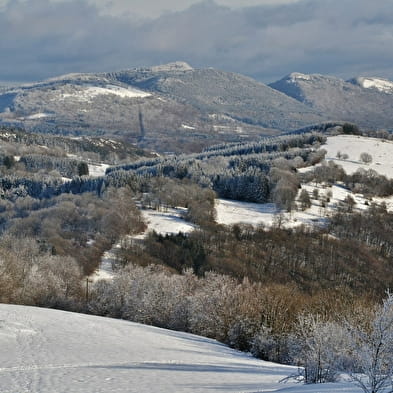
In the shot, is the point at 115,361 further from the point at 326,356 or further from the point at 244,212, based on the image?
the point at 244,212

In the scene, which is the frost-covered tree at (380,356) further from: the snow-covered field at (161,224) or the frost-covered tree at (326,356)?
the snow-covered field at (161,224)

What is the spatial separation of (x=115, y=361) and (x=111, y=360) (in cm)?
35

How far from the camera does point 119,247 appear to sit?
368 ft

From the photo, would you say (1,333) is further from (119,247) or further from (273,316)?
(119,247)

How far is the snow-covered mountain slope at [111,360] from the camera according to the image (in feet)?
86.0

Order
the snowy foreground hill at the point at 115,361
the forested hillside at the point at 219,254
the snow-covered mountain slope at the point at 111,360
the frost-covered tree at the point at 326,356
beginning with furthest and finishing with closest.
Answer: the forested hillside at the point at 219,254
the snow-covered mountain slope at the point at 111,360
the snowy foreground hill at the point at 115,361
the frost-covered tree at the point at 326,356

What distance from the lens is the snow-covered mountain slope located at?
26.2m

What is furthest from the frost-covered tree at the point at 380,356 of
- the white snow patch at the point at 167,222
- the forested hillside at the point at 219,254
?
the white snow patch at the point at 167,222

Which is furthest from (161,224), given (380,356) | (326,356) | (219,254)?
(380,356)

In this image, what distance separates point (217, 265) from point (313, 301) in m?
56.8

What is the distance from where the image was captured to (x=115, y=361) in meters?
32.9

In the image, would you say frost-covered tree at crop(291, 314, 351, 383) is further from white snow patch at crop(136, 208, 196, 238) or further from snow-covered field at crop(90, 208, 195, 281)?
white snow patch at crop(136, 208, 196, 238)

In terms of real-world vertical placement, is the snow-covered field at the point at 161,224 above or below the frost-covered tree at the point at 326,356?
below

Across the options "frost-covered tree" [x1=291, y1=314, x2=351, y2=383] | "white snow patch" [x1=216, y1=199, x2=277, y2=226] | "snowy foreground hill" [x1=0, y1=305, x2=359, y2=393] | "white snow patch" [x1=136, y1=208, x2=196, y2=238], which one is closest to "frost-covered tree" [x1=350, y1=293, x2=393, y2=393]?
"snowy foreground hill" [x1=0, y1=305, x2=359, y2=393]
